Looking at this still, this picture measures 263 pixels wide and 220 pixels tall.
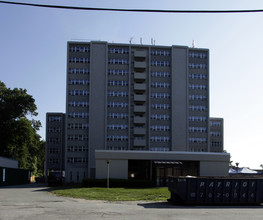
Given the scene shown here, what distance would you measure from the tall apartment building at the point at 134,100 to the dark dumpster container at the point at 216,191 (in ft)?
157

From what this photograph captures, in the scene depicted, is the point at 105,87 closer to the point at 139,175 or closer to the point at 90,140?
the point at 90,140

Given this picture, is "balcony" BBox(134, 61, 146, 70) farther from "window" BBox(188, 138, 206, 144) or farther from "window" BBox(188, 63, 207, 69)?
"window" BBox(188, 138, 206, 144)

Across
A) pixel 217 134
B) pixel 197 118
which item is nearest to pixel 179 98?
pixel 197 118

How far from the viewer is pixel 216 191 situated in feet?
76.1

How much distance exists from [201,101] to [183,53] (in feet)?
33.6

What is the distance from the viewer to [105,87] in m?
72.5

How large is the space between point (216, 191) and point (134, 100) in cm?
5148

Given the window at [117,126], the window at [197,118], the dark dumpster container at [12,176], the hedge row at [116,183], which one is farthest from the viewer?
the window at [197,118]

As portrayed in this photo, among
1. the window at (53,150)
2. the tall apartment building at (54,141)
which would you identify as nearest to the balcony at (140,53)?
the tall apartment building at (54,141)

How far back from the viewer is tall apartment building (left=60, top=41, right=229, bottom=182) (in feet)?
236

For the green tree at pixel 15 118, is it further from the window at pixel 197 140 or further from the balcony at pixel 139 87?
the window at pixel 197 140

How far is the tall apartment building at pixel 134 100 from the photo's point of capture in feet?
236

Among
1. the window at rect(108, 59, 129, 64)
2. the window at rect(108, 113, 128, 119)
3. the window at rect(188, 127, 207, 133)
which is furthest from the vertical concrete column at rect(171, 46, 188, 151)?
the window at rect(108, 59, 129, 64)

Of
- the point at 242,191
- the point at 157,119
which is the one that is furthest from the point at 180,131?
the point at 242,191
